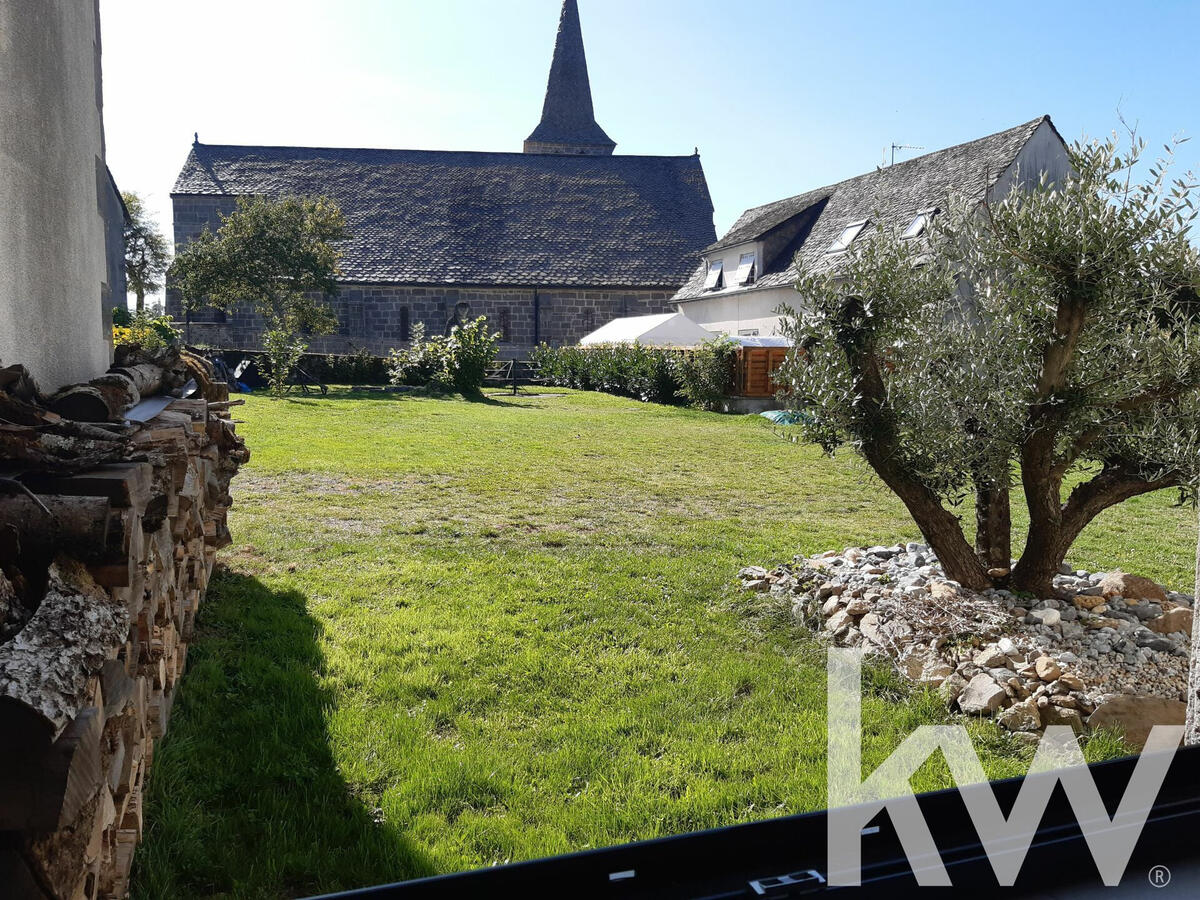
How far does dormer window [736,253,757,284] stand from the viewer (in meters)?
30.0

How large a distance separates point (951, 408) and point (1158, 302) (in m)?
1.10

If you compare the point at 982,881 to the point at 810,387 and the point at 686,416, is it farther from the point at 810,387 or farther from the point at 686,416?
the point at 686,416

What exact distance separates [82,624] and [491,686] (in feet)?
8.78

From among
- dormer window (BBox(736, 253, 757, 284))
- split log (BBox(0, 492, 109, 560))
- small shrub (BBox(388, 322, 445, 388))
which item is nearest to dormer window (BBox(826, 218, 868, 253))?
dormer window (BBox(736, 253, 757, 284))

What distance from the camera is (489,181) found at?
4128 centimetres

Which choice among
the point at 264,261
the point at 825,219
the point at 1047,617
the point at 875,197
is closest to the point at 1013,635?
the point at 1047,617

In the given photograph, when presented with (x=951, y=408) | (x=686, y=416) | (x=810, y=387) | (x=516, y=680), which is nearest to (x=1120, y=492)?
(x=951, y=408)

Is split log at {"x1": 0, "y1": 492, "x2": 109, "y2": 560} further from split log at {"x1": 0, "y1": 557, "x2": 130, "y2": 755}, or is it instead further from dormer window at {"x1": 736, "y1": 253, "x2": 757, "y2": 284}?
dormer window at {"x1": 736, "y1": 253, "x2": 757, "y2": 284}

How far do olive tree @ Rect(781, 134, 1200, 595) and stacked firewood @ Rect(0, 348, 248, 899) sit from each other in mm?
3574

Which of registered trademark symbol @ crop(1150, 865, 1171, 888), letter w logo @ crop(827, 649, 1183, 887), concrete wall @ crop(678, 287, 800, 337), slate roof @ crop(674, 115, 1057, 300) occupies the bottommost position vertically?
registered trademark symbol @ crop(1150, 865, 1171, 888)

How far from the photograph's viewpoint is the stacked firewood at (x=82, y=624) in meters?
1.52

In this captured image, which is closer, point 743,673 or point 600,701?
point 600,701

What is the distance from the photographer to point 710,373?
67.3 ft

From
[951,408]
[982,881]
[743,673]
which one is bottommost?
[743,673]
